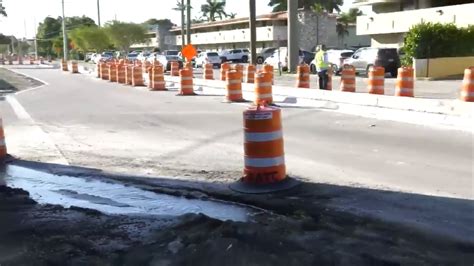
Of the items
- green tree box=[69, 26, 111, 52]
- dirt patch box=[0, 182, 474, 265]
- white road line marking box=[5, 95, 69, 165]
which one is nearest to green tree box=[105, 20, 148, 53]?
green tree box=[69, 26, 111, 52]

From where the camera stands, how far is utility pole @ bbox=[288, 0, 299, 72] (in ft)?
124

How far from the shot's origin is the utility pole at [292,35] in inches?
1494

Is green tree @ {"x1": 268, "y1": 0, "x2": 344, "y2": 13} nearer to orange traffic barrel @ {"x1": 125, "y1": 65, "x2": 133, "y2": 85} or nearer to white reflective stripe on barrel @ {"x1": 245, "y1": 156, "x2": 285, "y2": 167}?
orange traffic barrel @ {"x1": 125, "y1": 65, "x2": 133, "y2": 85}

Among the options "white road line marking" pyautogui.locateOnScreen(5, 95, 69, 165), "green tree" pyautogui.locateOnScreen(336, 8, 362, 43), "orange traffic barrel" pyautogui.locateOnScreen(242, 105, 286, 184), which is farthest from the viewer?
"green tree" pyautogui.locateOnScreen(336, 8, 362, 43)

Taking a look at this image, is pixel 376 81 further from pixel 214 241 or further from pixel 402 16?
pixel 402 16

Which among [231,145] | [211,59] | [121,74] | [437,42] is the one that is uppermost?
[437,42]

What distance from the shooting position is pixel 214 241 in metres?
5.27

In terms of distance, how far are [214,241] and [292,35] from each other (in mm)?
34124

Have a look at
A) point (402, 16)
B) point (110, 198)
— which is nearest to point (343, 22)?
point (402, 16)

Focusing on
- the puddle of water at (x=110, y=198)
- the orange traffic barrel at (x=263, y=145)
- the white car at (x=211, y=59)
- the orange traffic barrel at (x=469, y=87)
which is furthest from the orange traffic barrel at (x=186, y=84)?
the white car at (x=211, y=59)

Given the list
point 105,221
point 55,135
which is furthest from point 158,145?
point 105,221

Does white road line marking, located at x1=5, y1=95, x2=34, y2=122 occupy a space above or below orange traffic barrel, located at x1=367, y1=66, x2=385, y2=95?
below

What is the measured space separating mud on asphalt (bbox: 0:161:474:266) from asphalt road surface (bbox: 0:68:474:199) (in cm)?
174

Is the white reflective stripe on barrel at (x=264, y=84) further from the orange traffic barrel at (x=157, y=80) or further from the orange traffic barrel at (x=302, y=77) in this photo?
the orange traffic barrel at (x=157, y=80)
